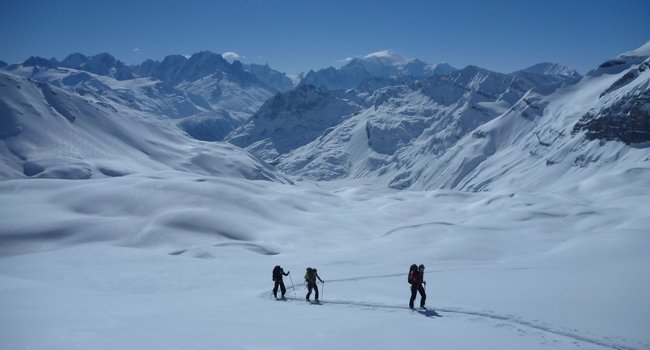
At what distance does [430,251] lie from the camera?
47.3 meters

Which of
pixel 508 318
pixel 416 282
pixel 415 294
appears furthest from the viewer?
pixel 416 282

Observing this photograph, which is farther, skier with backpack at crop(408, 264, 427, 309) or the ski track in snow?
skier with backpack at crop(408, 264, 427, 309)

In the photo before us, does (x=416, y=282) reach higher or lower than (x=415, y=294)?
higher

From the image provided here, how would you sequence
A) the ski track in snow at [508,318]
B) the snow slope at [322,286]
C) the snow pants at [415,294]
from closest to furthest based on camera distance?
1. the snow slope at [322,286]
2. the ski track in snow at [508,318]
3. the snow pants at [415,294]

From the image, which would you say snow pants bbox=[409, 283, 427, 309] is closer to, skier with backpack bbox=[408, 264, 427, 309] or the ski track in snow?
skier with backpack bbox=[408, 264, 427, 309]

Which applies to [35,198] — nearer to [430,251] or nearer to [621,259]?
[430,251]

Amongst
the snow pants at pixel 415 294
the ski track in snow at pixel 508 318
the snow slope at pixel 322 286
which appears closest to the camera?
the snow slope at pixel 322 286

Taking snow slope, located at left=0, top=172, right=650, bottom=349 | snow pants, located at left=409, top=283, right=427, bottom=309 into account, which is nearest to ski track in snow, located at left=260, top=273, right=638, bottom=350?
snow slope, located at left=0, top=172, right=650, bottom=349

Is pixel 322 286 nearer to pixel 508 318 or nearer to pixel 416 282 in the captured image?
pixel 416 282

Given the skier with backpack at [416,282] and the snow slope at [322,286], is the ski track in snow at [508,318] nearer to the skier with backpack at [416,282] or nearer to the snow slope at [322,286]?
the snow slope at [322,286]

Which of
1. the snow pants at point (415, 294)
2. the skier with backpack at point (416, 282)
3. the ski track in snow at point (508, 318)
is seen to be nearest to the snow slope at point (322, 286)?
the ski track in snow at point (508, 318)

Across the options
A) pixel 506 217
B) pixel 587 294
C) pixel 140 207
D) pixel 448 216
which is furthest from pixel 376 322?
pixel 448 216

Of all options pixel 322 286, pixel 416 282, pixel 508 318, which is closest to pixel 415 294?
pixel 416 282

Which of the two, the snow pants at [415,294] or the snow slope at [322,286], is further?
the snow pants at [415,294]
